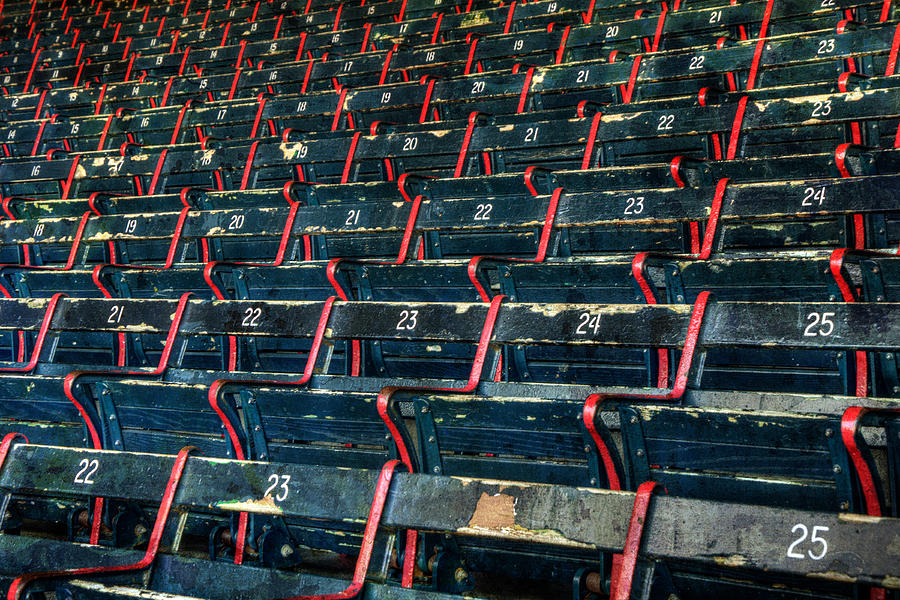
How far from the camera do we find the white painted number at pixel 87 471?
176 centimetres

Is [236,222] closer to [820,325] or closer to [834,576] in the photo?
[820,325]

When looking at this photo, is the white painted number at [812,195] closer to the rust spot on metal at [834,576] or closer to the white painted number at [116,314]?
the rust spot on metal at [834,576]

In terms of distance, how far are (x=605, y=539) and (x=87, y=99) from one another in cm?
508

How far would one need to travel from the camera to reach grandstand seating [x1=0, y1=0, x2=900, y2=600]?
1.46 meters

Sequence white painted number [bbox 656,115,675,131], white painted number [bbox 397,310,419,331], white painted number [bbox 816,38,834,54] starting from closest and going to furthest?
white painted number [bbox 397,310,419,331]
white painted number [bbox 656,115,675,131]
white painted number [bbox 816,38,834,54]

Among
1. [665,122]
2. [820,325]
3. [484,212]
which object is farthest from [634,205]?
[820,325]

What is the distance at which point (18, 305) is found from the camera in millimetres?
2727

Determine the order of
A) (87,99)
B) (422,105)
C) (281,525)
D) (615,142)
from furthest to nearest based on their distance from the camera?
(87,99) < (422,105) < (615,142) < (281,525)

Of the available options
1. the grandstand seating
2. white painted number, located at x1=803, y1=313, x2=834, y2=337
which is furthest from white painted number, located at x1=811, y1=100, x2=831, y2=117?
white painted number, located at x1=803, y1=313, x2=834, y2=337

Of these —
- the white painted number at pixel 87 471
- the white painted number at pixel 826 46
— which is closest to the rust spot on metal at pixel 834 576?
the white painted number at pixel 87 471

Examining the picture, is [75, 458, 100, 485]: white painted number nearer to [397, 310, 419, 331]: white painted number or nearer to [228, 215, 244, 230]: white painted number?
[397, 310, 419, 331]: white painted number

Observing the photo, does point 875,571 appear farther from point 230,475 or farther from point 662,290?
point 662,290

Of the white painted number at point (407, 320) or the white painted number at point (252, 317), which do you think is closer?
the white painted number at point (407, 320)

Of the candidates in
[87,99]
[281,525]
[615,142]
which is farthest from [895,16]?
[87,99]
